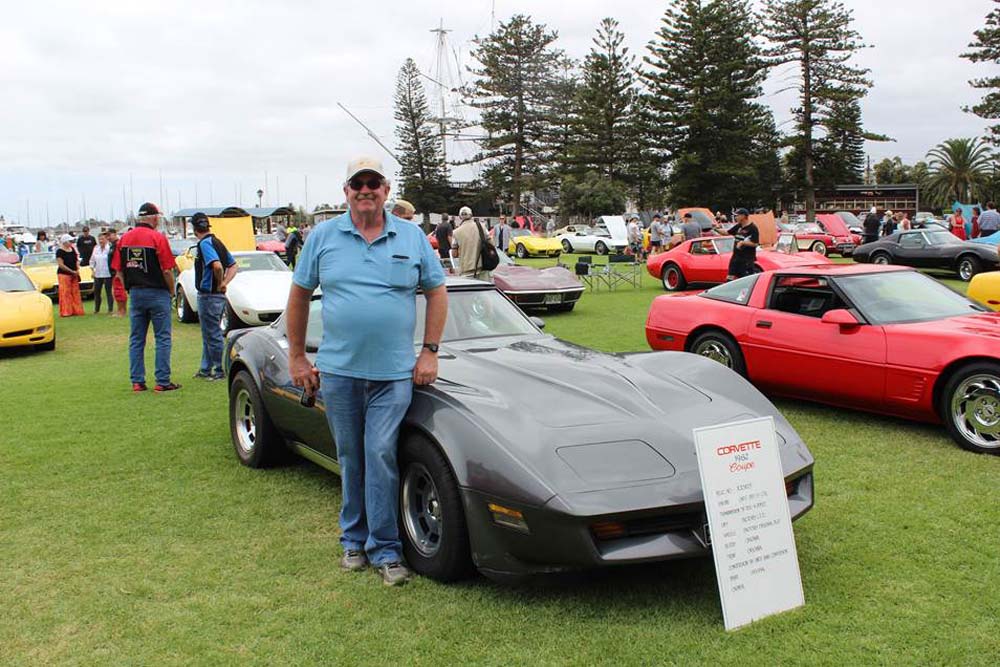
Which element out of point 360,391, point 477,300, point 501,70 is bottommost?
point 360,391

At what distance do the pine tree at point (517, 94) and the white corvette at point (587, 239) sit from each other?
22288 millimetres

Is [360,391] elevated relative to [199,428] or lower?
elevated

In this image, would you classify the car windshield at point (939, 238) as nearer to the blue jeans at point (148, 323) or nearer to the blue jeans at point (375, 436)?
the blue jeans at point (148, 323)

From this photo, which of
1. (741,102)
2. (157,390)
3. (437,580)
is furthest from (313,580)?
→ (741,102)

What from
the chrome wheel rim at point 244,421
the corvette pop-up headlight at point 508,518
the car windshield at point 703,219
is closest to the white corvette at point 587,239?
the car windshield at point 703,219

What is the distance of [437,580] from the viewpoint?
3947 mm

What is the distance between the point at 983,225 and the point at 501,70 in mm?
43890

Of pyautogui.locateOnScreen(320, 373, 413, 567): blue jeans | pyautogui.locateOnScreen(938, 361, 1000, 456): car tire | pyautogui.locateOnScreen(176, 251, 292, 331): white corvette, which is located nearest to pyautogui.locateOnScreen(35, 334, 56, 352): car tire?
pyautogui.locateOnScreen(176, 251, 292, 331): white corvette

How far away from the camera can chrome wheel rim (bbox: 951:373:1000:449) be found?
581 cm

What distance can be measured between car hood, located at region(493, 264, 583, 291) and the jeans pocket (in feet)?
36.4

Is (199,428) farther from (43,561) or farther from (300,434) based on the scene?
(43,561)

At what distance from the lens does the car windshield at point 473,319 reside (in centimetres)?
518

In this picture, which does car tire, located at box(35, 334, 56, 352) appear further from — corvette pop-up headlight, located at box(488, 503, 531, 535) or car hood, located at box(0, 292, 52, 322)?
corvette pop-up headlight, located at box(488, 503, 531, 535)

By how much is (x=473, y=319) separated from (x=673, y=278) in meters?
14.8
